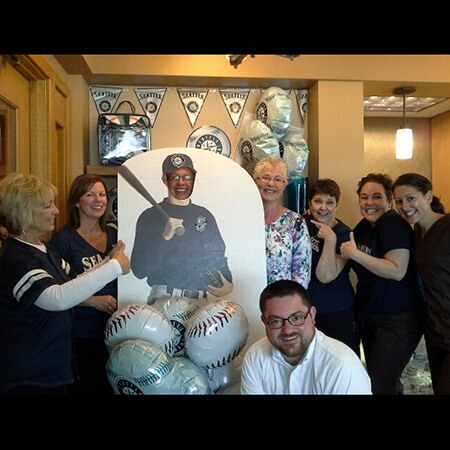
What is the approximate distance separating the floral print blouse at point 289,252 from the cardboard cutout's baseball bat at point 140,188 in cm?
38

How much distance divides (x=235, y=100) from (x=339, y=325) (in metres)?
1.72

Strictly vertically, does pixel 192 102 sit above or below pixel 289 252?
above

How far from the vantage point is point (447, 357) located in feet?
6.01

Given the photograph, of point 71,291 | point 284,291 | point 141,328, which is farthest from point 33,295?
point 284,291

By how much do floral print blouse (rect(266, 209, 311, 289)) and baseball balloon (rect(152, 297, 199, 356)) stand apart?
1.25ft

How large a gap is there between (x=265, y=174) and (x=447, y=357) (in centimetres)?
99

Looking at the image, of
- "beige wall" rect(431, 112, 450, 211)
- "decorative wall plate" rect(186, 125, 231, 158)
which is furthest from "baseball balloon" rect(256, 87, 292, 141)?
"beige wall" rect(431, 112, 450, 211)

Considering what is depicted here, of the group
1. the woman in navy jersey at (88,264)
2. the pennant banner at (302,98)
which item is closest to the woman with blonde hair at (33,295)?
the woman in navy jersey at (88,264)

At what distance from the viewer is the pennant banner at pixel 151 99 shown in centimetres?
318

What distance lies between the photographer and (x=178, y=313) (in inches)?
71.6

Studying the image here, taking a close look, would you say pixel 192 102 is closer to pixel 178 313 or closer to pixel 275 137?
pixel 275 137

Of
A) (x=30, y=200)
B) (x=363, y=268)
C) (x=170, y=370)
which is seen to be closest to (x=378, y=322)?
(x=363, y=268)

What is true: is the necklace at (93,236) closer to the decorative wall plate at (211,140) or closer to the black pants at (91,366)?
the black pants at (91,366)

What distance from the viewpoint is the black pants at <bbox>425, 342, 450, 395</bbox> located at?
180 centimetres
